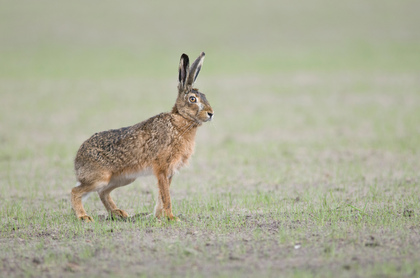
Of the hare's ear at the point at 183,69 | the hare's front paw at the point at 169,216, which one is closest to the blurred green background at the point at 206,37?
the hare's ear at the point at 183,69

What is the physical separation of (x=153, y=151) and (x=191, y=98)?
3.03ft

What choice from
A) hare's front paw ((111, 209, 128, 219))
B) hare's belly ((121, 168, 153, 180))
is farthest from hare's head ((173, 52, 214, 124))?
hare's front paw ((111, 209, 128, 219))

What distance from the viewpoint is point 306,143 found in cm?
1606

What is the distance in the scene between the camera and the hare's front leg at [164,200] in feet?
27.1

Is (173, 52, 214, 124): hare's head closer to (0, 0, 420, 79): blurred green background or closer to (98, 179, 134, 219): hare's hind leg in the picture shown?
(98, 179, 134, 219): hare's hind leg

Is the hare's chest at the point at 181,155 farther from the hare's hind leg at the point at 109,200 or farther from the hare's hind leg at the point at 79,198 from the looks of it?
the hare's hind leg at the point at 79,198

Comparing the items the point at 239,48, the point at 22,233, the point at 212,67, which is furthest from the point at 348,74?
the point at 22,233

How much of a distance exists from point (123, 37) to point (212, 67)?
11313 millimetres

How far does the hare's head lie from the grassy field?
1444 mm

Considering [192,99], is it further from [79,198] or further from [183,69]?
[79,198]

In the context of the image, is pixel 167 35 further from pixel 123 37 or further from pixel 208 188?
pixel 208 188

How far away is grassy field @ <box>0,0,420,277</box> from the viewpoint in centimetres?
657

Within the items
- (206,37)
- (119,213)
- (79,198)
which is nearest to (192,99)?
(119,213)

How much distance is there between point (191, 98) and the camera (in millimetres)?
8555
